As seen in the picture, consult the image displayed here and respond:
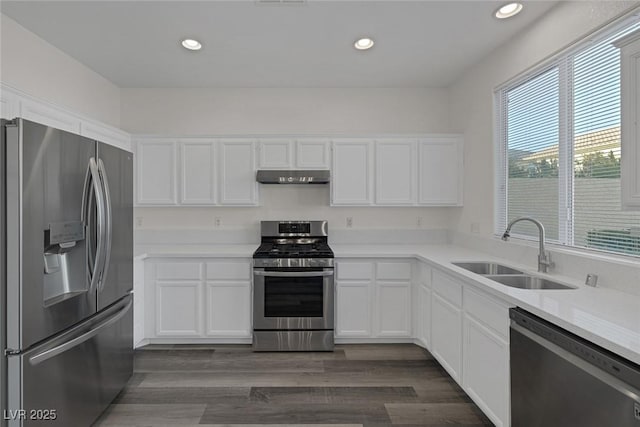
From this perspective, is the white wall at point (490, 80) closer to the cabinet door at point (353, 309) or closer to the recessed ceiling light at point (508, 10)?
the recessed ceiling light at point (508, 10)

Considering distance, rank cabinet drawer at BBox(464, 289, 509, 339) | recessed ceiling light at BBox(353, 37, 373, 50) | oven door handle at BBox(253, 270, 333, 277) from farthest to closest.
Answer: oven door handle at BBox(253, 270, 333, 277), recessed ceiling light at BBox(353, 37, 373, 50), cabinet drawer at BBox(464, 289, 509, 339)

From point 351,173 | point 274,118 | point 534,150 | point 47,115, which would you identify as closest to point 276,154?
point 274,118

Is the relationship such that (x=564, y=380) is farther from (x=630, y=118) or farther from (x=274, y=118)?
(x=274, y=118)

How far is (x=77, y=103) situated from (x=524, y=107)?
155 inches

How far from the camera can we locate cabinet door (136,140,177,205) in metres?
3.56

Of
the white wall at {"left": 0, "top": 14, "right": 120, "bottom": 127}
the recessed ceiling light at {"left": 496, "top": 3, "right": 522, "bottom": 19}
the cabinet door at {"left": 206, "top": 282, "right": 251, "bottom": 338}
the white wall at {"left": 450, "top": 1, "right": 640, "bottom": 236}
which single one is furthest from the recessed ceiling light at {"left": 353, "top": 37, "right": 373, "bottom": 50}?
the white wall at {"left": 0, "top": 14, "right": 120, "bottom": 127}

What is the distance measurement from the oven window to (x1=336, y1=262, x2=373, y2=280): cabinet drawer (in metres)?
0.22

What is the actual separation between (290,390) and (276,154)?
2.22m

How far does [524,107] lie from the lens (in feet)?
8.93

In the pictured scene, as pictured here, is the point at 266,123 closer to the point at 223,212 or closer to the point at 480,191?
the point at 223,212

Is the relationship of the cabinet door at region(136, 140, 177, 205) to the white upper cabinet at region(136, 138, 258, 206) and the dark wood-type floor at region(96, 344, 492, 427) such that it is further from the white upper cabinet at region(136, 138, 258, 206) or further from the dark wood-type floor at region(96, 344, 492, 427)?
the dark wood-type floor at region(96, 344, 492, 427)

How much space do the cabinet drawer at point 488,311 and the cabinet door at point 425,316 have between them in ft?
2.43

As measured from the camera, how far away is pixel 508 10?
237cm

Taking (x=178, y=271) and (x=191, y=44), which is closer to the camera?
(x=191, y=44)
